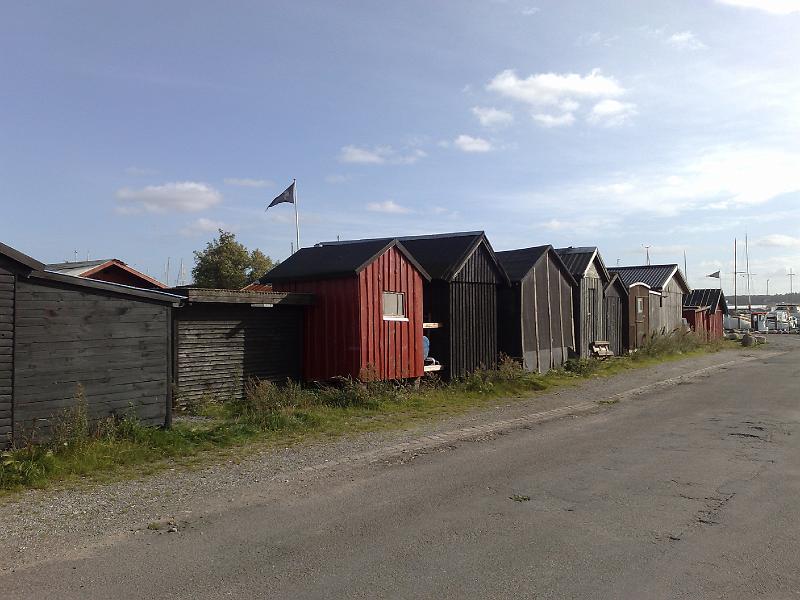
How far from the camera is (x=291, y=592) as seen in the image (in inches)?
206

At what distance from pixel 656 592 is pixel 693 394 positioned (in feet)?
49.0

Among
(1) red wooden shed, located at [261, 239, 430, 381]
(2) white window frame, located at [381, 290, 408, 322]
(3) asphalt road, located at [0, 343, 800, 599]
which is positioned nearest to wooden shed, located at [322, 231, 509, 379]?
(2) white window frame, located at [381, 290, 408, 322]

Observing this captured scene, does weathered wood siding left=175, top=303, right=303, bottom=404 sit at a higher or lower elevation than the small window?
lower

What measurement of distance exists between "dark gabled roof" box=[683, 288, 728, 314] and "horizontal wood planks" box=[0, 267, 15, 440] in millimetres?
50523

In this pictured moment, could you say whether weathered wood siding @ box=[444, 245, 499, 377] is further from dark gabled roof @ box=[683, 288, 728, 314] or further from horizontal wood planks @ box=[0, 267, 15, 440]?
dark gabled roof @ box=[683, 288, 728, 314]

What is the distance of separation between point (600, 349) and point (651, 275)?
48.6 feet

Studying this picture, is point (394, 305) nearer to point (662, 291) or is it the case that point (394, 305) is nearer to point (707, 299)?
point (662, 291)

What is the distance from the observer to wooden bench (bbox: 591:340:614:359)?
29192 mm

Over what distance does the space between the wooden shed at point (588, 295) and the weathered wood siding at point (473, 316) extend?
23.6ft

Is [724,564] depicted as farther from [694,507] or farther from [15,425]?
[15,425]

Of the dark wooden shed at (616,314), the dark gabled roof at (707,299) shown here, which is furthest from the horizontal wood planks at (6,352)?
the dark gabled roof at (707,299)

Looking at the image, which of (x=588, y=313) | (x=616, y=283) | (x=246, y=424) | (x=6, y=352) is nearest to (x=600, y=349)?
(x=588, y=313)

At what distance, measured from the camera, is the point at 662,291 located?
130 ft

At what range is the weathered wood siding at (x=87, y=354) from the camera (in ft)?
33.1
